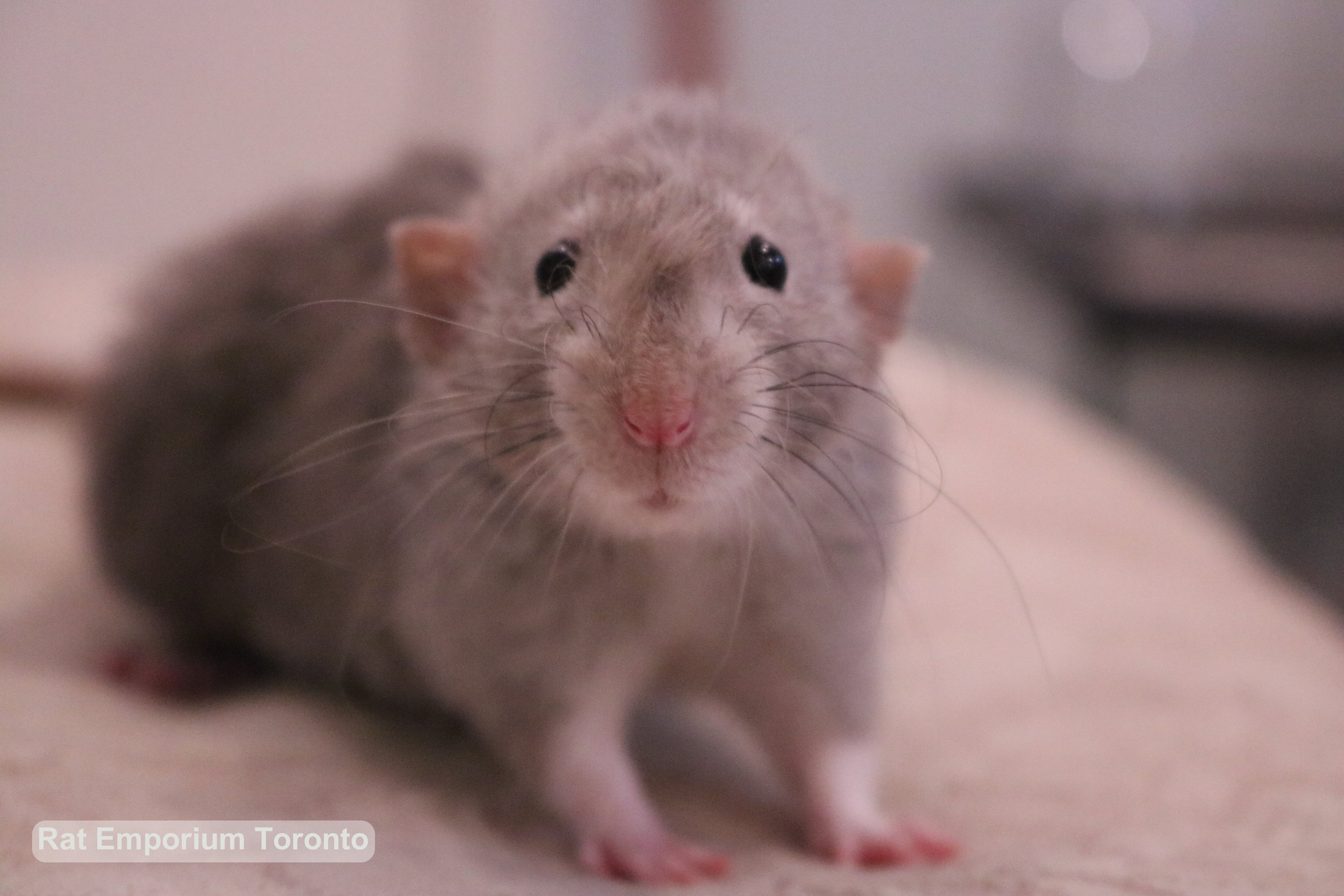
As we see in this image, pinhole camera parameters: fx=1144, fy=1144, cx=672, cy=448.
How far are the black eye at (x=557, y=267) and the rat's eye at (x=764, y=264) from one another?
0.60 feet

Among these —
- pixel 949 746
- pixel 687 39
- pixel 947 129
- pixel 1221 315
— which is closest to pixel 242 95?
pixel 687 39

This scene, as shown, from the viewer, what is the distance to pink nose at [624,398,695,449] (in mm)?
1023

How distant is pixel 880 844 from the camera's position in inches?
54.7

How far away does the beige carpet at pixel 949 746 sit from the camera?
1.23 meters

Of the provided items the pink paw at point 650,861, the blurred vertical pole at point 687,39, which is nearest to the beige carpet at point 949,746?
the pink paw at point 650,861

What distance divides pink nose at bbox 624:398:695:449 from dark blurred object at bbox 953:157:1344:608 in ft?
10.9

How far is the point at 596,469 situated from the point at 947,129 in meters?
4.15

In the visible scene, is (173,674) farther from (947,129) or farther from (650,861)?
(947,129)

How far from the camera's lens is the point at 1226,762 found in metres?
1.60

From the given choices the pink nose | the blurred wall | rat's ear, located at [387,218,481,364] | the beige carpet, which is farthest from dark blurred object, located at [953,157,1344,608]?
the pink nose

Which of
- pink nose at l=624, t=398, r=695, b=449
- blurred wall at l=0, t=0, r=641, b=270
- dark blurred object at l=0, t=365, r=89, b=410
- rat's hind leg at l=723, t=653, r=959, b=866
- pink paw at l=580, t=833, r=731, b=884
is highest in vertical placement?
blurred wall at l=0, t=0, r=641, b=270

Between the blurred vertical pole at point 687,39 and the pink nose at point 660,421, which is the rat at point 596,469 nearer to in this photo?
the pink nose at point 660,421

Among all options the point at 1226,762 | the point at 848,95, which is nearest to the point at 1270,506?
the point at 848,95

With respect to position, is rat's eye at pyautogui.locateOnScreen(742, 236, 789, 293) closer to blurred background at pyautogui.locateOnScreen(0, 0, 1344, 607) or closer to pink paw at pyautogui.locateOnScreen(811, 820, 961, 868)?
pink paw at pyautogui.locateOnScreen(811, 820, 961, 868)
